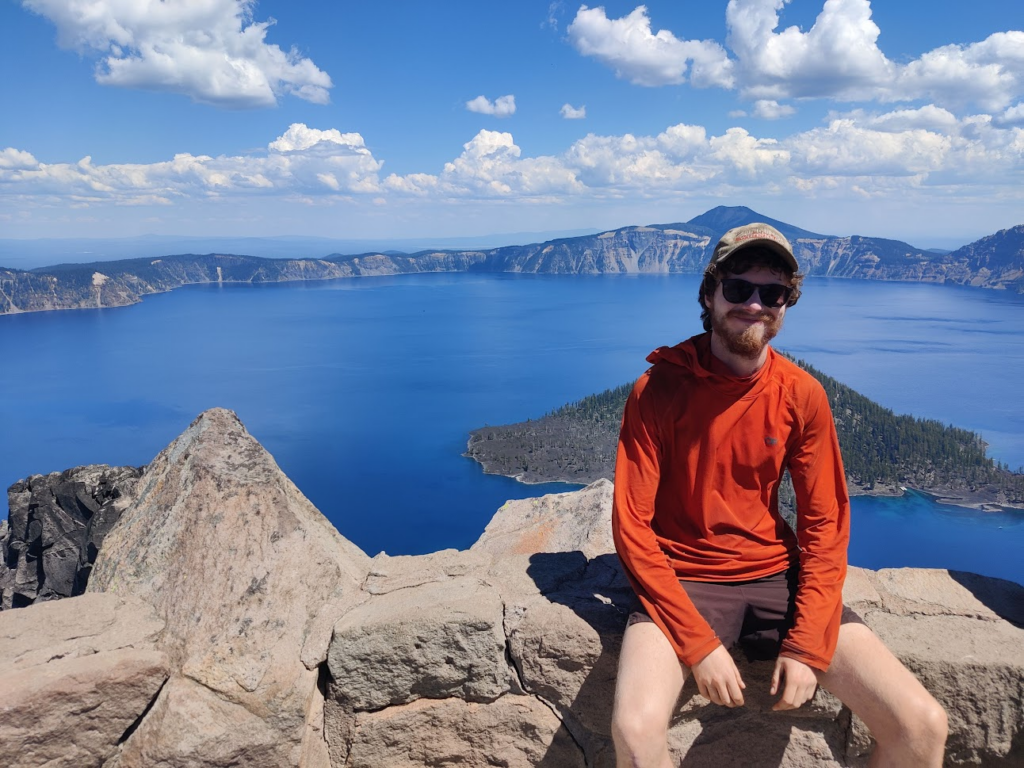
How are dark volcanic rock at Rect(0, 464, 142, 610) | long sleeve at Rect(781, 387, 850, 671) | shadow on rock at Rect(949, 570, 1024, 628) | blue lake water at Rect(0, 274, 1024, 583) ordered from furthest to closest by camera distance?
blue lake water at Rect(0, 274, 1024, 583)
dark volcanic rock at Rect(0, 464, 142, 610)
shadow on rock at Rect(949, 570, 1024, 628)
long sleeve at Rect(781, 387, 850, 671)

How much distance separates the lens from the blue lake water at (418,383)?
63469 mm

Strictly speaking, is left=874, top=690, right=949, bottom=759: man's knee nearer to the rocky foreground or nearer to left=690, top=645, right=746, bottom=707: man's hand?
the rocky foreground

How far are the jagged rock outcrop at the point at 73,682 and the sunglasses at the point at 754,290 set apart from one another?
3372mm

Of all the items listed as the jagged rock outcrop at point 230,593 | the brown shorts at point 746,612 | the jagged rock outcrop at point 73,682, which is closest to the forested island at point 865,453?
the jagged rock outcrop at point 230,593

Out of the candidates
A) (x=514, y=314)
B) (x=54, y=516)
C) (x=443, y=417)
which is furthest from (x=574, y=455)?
(x=514, y=314)

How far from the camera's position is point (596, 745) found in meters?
3.66

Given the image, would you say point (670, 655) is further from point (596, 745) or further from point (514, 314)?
point (514, 314)

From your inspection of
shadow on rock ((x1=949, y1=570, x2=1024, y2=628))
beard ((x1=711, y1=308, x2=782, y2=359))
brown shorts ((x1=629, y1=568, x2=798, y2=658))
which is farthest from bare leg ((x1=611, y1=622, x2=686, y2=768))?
shadow on rock ((x1=949, y1=570, x2=1024, y2=628))

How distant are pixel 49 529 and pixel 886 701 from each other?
86.7 ft

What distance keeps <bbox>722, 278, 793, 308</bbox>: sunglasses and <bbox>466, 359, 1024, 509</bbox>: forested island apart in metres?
67.6

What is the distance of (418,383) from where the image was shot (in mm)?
99750

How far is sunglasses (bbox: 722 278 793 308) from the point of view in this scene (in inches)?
139

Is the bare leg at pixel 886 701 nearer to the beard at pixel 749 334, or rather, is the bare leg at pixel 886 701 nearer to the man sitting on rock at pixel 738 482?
the man sitting on rock at pixel 738 482

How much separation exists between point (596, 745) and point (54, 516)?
81.4ft
